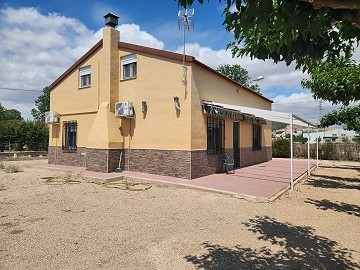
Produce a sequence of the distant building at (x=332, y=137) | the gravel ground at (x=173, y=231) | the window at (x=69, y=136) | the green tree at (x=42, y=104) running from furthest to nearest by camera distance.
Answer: the green tree at (x=42, y=104)
the distant building at (x=332, y=137)
the window at (x=69, y=136)
the gravel ground at (x=173, y=231)

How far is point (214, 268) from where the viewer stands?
153 inches

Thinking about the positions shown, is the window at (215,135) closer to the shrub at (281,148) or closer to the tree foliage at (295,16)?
the tree foliage at (295,16)

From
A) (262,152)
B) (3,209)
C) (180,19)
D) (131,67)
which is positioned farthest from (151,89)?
(262,152)

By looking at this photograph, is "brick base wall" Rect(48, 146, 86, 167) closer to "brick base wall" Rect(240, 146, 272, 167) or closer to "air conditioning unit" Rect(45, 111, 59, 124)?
"air conditioning unit" Rect(45, 111, 59, 124)

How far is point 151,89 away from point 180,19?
3378 millimetres

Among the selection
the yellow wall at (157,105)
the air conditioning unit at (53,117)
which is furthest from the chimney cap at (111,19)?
the air conditioning unit at (53,117)

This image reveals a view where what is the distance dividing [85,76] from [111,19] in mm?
3729

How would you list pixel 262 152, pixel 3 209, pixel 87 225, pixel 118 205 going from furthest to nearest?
pixel 262 152 → pixel 118 205 → pixel 3 209 → pixel 87 225

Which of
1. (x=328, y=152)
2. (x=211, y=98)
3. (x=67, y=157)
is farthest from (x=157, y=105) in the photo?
(x=328, y=152)

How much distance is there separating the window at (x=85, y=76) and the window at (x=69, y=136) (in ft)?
7.89

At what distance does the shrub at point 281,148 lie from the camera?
25906mm

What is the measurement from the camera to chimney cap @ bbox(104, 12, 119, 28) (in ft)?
45.2

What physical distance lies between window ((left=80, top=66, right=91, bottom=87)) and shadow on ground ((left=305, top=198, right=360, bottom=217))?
1290 centimetres

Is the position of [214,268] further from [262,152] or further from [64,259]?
[262,152]
